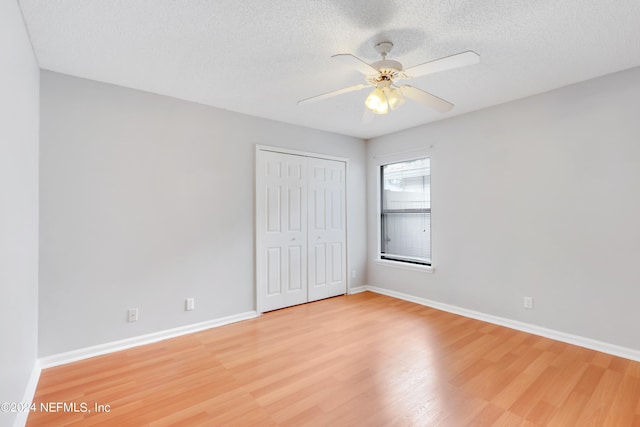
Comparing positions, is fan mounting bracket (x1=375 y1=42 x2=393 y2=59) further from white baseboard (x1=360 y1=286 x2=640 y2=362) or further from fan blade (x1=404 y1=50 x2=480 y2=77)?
white baseboard (x1=360 y1=286 x2=640 y2=362)

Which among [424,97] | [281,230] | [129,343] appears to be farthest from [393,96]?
[129,343]

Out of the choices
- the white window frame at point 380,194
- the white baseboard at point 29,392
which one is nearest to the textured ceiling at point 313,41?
the white window frame at point 380,194

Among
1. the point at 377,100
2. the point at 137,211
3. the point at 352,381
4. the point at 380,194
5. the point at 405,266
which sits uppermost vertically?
the point at 377,100

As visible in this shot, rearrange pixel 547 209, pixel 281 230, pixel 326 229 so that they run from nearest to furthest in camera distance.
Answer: pixel 547 209 → pixel 281 230 → pixel 326 229

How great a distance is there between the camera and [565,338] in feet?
9.88

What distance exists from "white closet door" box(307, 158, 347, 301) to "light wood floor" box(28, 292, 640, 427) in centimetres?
123

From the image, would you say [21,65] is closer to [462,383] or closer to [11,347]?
[11,347]

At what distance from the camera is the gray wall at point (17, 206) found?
1539 millimetres

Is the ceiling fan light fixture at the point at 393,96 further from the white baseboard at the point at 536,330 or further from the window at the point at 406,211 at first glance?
the white baseboard at the point at 536,330

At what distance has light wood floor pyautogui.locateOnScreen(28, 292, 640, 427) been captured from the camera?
1.93 meters

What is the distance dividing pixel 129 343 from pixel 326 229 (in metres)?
2.77

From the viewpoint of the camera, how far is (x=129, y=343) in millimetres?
2943

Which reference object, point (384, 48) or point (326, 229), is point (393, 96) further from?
point (326, 229)

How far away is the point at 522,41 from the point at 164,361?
385 cm
